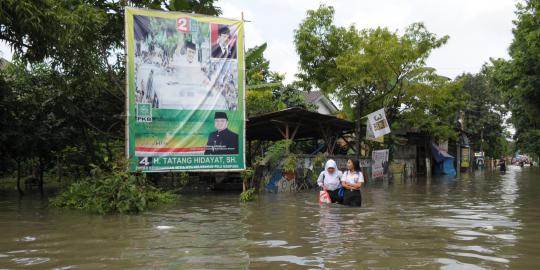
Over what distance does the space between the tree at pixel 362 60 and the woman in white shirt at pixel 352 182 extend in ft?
39.1

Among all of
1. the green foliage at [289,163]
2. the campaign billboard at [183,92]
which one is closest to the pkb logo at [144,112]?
the campaign billboard at [183,92]

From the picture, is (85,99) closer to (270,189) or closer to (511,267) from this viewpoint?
(270,189)

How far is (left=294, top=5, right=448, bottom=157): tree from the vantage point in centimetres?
2209

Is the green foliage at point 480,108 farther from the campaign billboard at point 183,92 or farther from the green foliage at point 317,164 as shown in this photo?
the campaign billboard at point 183,92

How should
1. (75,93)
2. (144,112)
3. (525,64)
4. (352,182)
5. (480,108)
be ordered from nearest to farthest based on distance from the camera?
(352,182) → (144,112) → (75,93) → (525,64) → (480,108)

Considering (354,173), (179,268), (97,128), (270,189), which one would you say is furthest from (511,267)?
(97,128)

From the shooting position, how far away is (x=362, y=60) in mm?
21703

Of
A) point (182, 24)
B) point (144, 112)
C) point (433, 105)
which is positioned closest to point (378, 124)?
point (433, 105)

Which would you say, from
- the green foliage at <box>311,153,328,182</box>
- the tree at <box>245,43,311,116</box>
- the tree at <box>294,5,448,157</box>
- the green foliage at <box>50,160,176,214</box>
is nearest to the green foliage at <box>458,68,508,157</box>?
the tree at <box>245,43,311,116</box>

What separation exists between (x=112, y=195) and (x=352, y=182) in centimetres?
490

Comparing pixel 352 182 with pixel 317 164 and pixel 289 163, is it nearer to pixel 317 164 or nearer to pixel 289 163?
pixel 289 163

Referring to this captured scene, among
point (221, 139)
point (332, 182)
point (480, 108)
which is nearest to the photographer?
point (332, 182)

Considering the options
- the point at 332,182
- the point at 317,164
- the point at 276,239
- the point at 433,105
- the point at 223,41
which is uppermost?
the point at 223,41

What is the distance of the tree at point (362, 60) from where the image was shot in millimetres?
22094
